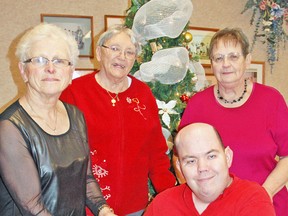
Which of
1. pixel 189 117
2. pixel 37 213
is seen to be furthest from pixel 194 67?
pixel 37 213

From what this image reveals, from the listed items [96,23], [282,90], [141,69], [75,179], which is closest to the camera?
[75,179]

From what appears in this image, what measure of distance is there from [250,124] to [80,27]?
1.98 m

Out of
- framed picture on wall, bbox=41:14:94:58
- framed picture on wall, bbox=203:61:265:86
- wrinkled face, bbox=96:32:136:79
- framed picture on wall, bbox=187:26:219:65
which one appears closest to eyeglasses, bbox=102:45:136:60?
wrinkled face, bbox=96:32:136:79

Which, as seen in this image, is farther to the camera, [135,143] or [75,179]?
[135,143]

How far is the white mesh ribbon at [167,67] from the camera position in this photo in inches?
99.0

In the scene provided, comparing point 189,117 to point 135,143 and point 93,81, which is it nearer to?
point 135,143

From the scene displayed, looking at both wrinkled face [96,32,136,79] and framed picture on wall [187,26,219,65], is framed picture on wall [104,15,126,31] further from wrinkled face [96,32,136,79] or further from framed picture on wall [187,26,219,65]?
wrinkled face [96,32,136,79]

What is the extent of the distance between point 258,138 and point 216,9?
7.97ft

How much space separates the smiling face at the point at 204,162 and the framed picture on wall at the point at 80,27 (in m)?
2.11

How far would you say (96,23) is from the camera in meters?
3.40

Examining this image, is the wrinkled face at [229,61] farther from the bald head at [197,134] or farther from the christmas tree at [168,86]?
the christmas tree at [168,86]

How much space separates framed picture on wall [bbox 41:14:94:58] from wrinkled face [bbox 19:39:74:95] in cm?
181

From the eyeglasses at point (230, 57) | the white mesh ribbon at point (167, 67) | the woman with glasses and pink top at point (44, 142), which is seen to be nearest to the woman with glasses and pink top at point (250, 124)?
the eyeglasses at point (230, 57)

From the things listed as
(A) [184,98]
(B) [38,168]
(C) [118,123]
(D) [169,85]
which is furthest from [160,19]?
(B) [38,168]
